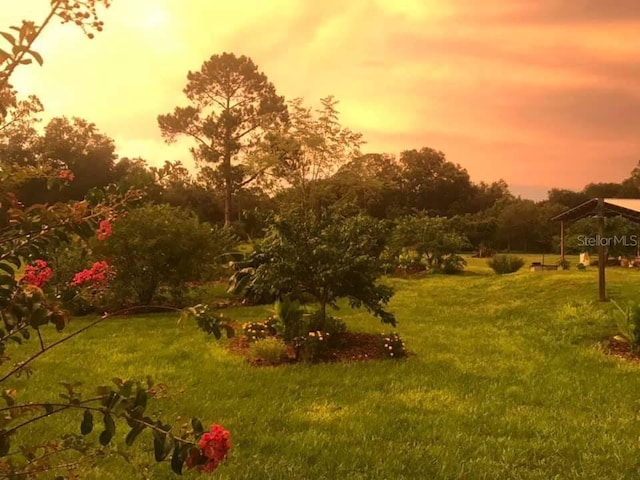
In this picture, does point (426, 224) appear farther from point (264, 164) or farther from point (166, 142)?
point (166, 142)

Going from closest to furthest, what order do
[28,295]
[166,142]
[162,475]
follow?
[28,295] → [162,475] → [166,142]

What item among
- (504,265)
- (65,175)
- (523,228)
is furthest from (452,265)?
(65,175)

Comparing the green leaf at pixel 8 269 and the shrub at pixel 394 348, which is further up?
the green leaf at pixel 8 269

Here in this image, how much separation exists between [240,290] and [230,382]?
26.6 ft

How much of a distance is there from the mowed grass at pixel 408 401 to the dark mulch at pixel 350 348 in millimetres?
355

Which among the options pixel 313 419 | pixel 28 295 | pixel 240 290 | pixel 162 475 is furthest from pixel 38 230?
pixel 240 290

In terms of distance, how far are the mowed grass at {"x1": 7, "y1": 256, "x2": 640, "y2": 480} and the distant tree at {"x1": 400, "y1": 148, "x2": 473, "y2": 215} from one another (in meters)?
44.5

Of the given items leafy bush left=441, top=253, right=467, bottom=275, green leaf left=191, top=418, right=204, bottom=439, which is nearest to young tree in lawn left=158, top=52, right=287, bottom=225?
leafy bush left=441, top=253, right=467, bottom=275

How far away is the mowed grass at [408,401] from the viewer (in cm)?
441

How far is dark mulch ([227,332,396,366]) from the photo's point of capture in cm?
809

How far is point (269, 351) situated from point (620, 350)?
5.56m

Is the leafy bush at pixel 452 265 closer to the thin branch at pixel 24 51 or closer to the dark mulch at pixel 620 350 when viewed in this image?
the dark mulch at pixel 620 350

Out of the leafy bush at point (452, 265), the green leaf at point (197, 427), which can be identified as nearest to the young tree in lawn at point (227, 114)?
the leafy bush at point (452, 265)

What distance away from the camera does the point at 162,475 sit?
4160 millimetres
